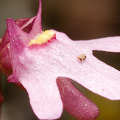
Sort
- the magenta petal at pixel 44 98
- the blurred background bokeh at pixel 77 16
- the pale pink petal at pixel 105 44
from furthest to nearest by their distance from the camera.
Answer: the blurred background bokeh at pixel 77 16, the pale pink petal at pixel 105 44, the magenta petal at pixel 44 98

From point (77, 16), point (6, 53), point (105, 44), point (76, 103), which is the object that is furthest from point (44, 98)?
point (77, 16)

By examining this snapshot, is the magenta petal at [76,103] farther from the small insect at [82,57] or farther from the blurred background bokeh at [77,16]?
the blurred background bokeh at [77,16]

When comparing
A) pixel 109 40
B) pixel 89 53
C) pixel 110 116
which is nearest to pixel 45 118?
pixel 89 53

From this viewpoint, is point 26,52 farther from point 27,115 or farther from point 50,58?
point 27,115

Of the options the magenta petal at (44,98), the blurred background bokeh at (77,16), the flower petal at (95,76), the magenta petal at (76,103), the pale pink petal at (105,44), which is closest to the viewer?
the magenta petal at (44,98)

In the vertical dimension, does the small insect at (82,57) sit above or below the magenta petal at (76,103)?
above

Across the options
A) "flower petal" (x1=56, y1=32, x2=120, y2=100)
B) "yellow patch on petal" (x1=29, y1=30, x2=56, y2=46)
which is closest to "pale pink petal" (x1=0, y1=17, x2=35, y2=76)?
"yellow patch on petal" (x1=29, y1=30, x2=56, y2=46)

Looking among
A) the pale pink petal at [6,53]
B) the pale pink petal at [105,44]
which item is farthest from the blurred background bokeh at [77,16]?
the pale pink petal at [6,53]

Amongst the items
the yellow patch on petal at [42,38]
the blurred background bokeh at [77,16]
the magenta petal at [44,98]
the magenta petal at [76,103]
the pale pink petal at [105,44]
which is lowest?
the blurred background bokeh at [77,16]
